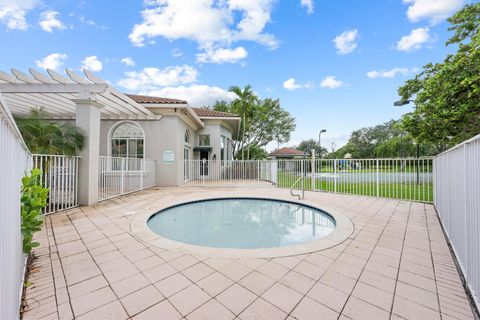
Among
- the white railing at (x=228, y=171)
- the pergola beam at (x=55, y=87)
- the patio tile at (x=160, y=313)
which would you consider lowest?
the patio tile at (x=160, y=313)

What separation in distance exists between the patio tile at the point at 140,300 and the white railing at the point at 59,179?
4840 millimetres

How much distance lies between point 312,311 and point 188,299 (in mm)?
1207

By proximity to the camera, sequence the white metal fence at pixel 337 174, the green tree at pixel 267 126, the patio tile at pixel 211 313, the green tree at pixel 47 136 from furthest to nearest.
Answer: the green tree at pixel 267 126
the white metal fence at pixel 337 174
the green tree at pixel 47 136
the patio tile at pixel 211 313

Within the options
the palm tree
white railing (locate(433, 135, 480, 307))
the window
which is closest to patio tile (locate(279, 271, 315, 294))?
white railing (locate(433, 135, 480, 307))

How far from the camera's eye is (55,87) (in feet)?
18.9

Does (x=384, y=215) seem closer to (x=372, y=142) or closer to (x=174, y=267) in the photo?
(x=174, y=267)

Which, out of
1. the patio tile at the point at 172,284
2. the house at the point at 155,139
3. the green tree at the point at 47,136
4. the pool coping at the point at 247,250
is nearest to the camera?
the patio tile at the point at 172,284

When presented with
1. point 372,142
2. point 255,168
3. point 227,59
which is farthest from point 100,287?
point 372,142

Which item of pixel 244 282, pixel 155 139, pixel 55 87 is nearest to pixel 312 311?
pixel 244 282

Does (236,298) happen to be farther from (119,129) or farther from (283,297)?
(119,129)

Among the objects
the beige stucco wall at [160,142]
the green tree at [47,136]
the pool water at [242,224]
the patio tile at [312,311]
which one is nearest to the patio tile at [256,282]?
the patio tile at [312,311]

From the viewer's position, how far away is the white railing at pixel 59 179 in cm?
529

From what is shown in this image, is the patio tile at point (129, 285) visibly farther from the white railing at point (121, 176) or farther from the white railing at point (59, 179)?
the white railing at point (121, 176)

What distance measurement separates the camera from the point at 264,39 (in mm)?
12250
